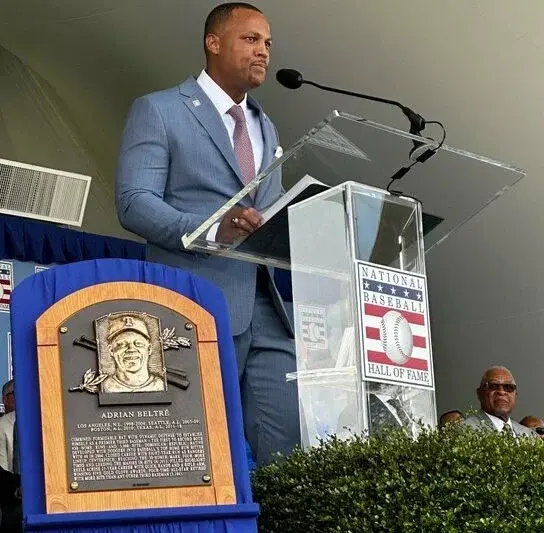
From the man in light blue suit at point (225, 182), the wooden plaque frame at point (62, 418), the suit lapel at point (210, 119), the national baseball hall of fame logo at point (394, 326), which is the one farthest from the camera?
the suit lapel at point (210, 119)

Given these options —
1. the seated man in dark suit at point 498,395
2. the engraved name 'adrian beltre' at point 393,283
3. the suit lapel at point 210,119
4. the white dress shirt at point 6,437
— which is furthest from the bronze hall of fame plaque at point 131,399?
the seated man in dark suit at point 498,395

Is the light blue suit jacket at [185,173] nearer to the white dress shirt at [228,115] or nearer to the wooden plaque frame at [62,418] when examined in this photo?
the white dress shirt at [228,115]

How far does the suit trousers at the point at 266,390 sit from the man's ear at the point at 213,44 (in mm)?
643

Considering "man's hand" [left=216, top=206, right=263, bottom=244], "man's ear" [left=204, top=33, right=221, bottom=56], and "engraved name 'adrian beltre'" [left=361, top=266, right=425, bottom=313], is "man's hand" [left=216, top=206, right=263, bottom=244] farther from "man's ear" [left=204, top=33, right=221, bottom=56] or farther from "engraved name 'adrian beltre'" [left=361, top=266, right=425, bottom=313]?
"man's ear" [left=204, top=33, right=221, bottom=56]

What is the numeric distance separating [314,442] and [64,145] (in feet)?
18.1

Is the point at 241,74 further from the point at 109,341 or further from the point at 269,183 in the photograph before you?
the point at 109,341

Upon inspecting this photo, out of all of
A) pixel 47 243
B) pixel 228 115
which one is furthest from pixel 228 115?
pixel 47 243

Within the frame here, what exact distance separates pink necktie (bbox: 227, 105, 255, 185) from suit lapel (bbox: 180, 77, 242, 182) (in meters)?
0.03

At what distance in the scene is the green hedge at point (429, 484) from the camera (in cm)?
230

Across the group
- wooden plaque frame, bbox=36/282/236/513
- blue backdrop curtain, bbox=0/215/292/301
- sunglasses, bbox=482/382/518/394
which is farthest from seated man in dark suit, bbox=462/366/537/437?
wooden plaque frame, bbox=36/282/236/513

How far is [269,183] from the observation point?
9.02ft

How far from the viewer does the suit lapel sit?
296 cm

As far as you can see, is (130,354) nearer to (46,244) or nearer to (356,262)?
(356,262)

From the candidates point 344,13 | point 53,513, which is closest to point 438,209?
point 53,513
